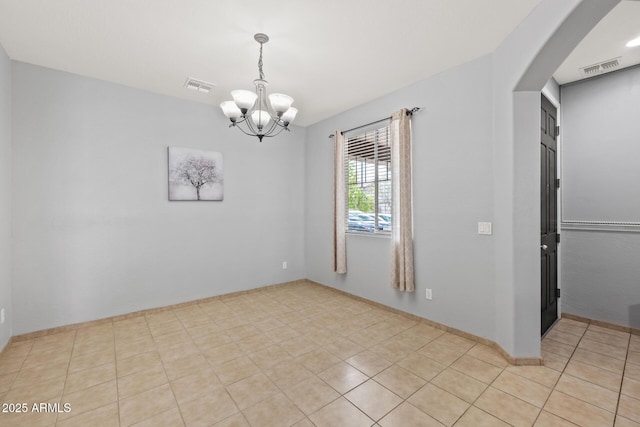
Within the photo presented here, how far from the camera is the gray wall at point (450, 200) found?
2.79 meters

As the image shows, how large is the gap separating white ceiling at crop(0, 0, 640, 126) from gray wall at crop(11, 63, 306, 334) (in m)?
0.39

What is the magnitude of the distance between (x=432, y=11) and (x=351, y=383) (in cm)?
290

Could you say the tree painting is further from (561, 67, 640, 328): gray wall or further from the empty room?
(561, 67, 640, 328): gray wall

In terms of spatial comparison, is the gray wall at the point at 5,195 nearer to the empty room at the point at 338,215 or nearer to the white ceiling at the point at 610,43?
the empty room at the point at 338,215

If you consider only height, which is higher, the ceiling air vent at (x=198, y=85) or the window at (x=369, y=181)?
the ceiling air vent at (x=198, y=85)

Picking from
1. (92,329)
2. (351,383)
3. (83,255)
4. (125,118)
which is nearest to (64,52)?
(125,118)

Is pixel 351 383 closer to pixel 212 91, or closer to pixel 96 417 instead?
pixel 96 417

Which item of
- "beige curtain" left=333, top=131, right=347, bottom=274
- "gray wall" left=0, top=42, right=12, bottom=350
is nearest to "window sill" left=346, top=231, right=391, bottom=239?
"beige curtain" left=333, top=131, right=347, bottom=274

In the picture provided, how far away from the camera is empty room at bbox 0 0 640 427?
206 cm

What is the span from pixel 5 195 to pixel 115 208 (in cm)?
89

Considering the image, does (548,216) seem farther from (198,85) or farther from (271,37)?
(198,85)

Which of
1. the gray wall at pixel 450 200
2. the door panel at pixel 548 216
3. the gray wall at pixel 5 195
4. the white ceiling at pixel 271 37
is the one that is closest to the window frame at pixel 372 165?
the gray wall at pixel 450 200

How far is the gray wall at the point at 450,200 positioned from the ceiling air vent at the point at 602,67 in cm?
121

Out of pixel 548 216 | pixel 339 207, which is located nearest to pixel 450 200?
pixel 548 216
